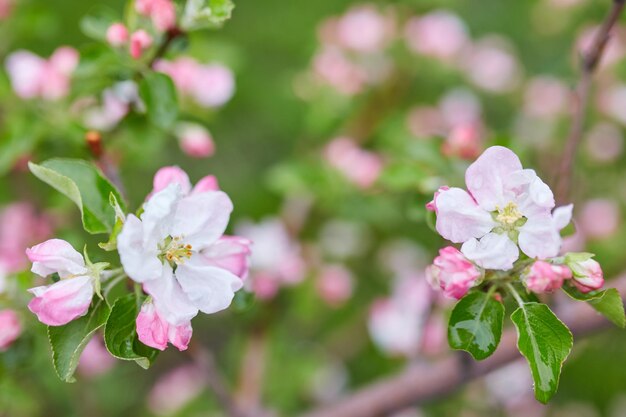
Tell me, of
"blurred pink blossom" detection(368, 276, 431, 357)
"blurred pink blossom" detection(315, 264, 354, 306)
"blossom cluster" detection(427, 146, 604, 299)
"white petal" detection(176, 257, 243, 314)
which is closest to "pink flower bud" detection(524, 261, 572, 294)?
"blossom cluster" detection(427, 146, 604, 299)

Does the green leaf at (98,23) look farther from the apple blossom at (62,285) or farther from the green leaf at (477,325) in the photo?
the green leaf at (477,325)

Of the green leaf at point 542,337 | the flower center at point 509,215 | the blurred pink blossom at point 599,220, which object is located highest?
the flower center at point 509,215

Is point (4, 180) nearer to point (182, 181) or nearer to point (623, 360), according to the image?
point (182, 181)

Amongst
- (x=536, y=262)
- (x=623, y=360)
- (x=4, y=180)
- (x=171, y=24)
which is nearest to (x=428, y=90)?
(x=623, y=360)

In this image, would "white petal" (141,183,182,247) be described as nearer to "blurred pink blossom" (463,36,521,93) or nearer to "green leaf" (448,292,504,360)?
"green leaf" (448,292,504,360)

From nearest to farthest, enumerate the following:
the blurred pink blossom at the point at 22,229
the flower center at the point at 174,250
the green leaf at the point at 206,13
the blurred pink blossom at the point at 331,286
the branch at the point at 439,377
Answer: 1. the flower center at the point at 174,250
2. the green leaf at the point at 206,13
3. the branch at the point at 439,377
4. the blurred pink blossom at the point at 22,229
5. the blurred pink blossom at the point at 331,286

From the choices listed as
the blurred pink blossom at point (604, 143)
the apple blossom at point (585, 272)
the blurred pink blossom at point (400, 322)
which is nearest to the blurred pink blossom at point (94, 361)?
the blurred pink blossom at point (400, 322)
